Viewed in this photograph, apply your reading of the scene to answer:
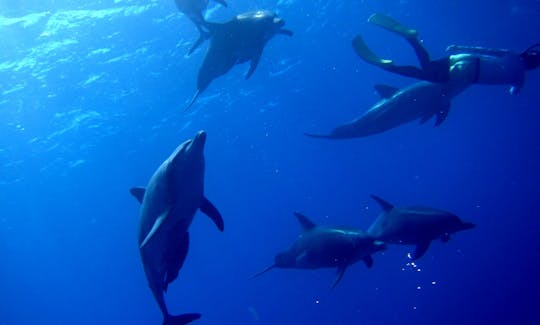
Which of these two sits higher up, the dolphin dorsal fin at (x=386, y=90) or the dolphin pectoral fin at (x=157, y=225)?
the dolphin pectoral fin at (x=157, y=225)

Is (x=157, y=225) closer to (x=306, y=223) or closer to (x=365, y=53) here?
(x=365, y=53)

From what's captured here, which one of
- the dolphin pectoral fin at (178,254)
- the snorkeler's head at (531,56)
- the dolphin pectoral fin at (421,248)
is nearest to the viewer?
the dolphin pectoral fin at (178,254)

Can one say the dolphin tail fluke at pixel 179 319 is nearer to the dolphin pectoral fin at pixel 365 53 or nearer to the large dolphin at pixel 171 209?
the large dolphin at pixel 171 209

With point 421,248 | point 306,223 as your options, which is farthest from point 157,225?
point 421,248

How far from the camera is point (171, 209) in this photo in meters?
5.30

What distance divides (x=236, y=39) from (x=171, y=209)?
4.67 meters

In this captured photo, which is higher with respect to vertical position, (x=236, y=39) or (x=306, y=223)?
(x=236, y=39)

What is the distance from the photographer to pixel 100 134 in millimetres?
31844

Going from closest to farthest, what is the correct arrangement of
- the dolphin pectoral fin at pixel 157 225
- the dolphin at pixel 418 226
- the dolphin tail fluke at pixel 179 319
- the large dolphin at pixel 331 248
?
the dolphin pectoral fin at pixel 157 225
the dolphin tail fluke at pixel 179 319
the dolphin at pixel 418 226
the large dolphin at pixel 331 248

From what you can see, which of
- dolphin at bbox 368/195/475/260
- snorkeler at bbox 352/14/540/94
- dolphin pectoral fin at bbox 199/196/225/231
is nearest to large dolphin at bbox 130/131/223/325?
dolphin pectoral fin at bbox 199/196/225/231

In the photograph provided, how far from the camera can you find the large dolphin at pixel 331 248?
9516mm

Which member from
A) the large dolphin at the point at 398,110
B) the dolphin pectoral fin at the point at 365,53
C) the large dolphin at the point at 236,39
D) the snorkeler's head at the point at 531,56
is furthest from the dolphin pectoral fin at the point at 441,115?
the dolphin pectoral fin at the point at 365,53

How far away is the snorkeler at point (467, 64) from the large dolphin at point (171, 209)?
7.46 feet

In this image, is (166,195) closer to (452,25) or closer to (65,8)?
(65,8)
